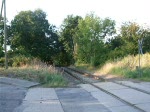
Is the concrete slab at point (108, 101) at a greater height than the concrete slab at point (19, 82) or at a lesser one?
lesser

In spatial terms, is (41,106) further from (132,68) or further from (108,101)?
(132,68)

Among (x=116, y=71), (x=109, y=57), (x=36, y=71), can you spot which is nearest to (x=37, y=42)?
(x=109, y=57)

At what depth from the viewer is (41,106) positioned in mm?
Answer: 13414

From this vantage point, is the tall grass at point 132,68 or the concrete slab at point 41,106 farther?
the tall grass at point 132,68

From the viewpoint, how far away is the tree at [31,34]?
64.2m

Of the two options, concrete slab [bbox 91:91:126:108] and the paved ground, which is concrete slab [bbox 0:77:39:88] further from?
concrete slab [bbox 91:91:126:108]

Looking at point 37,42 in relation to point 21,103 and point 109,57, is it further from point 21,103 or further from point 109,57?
point 21,103

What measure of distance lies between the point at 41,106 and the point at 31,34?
51.8m

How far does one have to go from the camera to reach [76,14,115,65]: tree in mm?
53031

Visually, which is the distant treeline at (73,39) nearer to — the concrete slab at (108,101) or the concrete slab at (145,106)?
the concrete slab at (108,101)

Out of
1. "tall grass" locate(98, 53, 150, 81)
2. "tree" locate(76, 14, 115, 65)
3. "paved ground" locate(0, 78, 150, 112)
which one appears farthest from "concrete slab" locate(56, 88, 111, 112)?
"tree" locate(76, 14, 115, 65)

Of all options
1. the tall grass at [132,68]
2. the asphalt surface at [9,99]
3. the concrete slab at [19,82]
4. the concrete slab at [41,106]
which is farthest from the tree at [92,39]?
the concrete slab at [41,106]

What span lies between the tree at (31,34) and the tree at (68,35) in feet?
34.5

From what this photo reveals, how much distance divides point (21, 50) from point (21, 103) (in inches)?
1872
